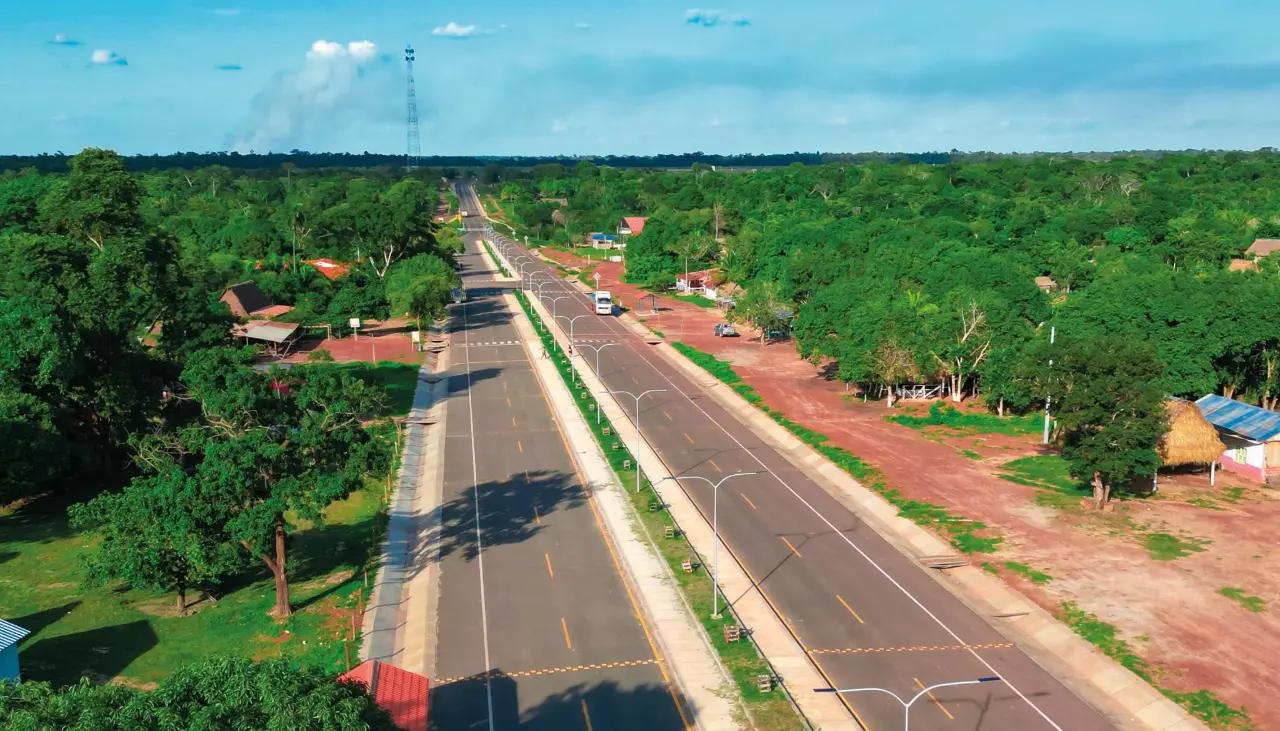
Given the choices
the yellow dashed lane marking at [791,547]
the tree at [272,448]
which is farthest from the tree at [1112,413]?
the tree at [272,448]

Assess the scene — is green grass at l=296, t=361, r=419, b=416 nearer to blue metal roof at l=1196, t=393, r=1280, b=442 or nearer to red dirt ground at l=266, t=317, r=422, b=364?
red dirt ground at l=266, t=317, r=422, b=364

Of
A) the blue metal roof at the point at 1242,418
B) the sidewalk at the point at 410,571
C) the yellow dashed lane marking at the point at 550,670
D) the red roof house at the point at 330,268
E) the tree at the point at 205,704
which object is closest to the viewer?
the tree at the point at 205,704

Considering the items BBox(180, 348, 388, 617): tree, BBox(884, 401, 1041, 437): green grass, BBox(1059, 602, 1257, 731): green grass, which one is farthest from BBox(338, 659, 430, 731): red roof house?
BBox(884, 401, 1041, 437): green grass

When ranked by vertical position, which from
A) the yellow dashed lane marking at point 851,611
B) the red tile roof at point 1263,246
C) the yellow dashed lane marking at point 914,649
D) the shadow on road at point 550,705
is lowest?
the shadow on road at point 550,705

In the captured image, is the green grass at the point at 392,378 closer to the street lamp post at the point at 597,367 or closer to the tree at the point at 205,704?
the street lamp post at the point at 597,367

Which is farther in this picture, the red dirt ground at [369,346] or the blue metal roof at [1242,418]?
the red dirt ground at [369,346]

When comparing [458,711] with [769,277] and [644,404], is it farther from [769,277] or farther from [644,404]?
[769,277]

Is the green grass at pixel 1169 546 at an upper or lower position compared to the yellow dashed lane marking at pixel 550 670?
upper
